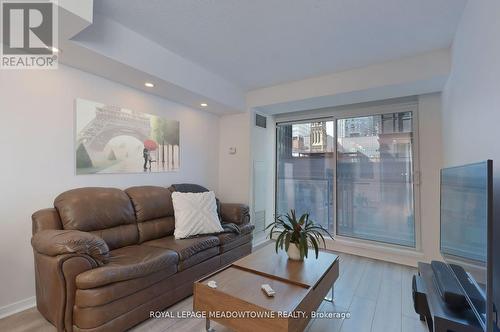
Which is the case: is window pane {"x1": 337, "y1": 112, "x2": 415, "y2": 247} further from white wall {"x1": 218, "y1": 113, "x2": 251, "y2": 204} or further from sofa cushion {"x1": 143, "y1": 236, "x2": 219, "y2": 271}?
sofa cushion {"x1": 143, "y1": 236, "x2": 219, "y2": 271}

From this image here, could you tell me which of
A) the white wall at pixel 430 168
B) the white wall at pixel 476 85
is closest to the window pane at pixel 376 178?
the white wall at pixel 430 168

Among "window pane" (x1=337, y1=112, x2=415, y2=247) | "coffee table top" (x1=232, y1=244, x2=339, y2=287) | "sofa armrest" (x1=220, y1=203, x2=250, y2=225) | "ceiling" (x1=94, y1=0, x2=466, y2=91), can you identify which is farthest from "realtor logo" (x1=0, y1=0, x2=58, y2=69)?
"window pane" (x1=337, y1=112, x2=415, y2=247)

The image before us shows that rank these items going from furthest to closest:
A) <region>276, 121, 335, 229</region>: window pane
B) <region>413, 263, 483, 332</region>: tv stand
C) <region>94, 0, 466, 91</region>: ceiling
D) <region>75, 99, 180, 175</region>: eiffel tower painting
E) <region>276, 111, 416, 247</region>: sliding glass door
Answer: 1. <region>276, 121, 335, 229</region>: window pane
2. <region>276, 111, 416, 247</region>: sliding glass door
3. <region>75, 99, 180, 175</region>: eiffel tower painting
4. <region>94, 0, 466, 91</region>: ceiling
5. <region>413, 263, 483, 332</region>: tv stand

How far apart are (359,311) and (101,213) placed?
2.50 m

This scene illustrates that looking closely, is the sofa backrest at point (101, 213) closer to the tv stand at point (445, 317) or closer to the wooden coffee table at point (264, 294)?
the wooden coffee table at point (264, 294)

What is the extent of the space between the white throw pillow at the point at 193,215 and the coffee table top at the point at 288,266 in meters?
0.76

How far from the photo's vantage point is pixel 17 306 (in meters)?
1.95

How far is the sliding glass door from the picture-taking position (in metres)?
3.33

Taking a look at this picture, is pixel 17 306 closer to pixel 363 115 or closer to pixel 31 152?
pixel 31 152

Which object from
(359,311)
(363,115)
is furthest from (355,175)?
(359,311)

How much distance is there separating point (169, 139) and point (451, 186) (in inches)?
118

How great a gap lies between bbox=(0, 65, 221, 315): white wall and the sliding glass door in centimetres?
294

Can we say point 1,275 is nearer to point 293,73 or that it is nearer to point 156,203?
point 156,203

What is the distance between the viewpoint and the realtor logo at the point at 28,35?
160 cm
